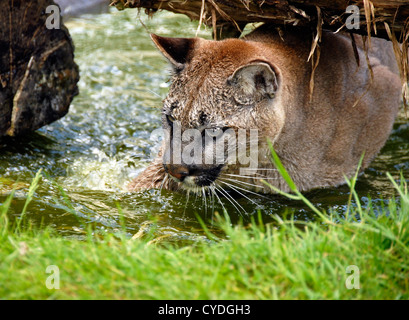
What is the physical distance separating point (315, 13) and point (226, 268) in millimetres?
2821

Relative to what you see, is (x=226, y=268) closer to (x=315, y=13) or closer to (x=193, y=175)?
(x=193, y=175)

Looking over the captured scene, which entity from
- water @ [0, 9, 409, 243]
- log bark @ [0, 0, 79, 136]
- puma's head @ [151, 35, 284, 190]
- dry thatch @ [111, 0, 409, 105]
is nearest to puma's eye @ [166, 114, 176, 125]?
puma's head @ [151, 35, 284, 190]

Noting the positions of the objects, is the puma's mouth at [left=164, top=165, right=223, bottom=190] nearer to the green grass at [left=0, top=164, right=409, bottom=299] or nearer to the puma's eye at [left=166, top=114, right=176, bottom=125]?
the puma's eye at [left=166, top=114, right=176, bottom=125]

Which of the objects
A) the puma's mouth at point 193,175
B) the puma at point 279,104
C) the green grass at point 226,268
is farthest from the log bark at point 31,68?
the green grass at point 226,268

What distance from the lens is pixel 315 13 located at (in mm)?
5055

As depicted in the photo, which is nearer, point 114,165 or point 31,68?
point 31,68

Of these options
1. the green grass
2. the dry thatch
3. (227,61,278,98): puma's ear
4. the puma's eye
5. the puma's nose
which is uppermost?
the dry thatch

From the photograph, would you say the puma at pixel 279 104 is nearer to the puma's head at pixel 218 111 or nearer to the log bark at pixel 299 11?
the puma's head at pixel 218 111

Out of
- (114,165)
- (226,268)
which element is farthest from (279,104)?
(114,165)

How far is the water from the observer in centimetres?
479

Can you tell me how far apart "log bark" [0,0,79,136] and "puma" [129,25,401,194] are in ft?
4.18

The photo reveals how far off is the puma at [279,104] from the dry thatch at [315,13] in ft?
0.76

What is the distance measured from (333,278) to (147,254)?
1.03 metres
